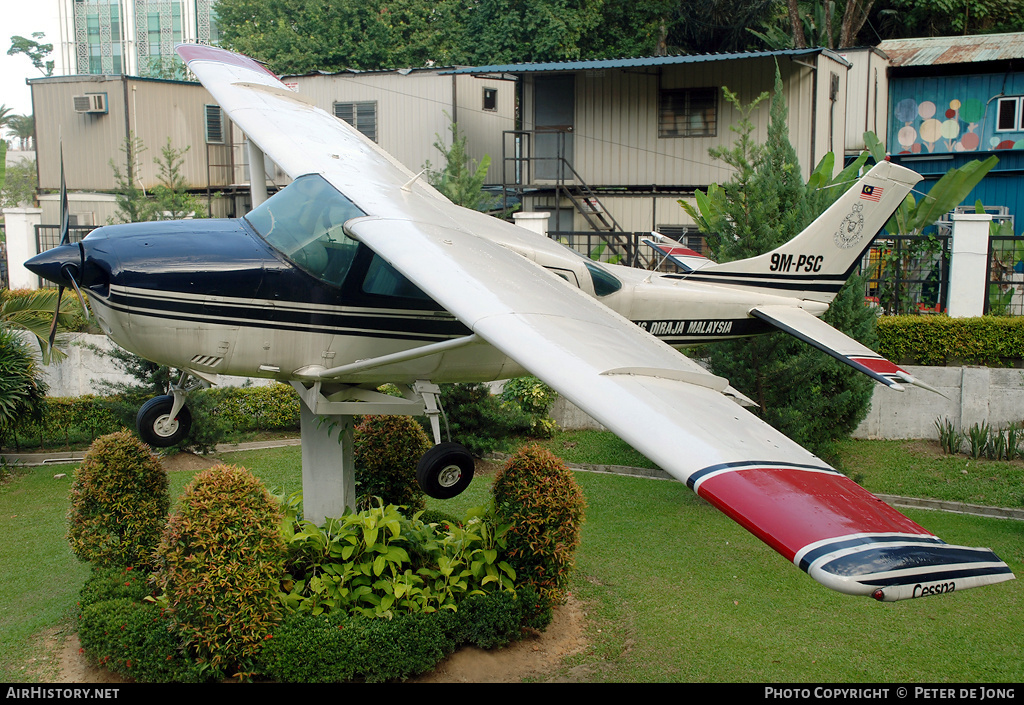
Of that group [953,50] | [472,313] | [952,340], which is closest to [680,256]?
[952,340]

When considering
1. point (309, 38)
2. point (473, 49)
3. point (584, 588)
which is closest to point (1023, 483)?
point (584, 588)

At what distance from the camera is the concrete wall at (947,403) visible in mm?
14945

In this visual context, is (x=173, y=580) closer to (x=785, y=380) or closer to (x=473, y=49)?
(x=785, y=380)

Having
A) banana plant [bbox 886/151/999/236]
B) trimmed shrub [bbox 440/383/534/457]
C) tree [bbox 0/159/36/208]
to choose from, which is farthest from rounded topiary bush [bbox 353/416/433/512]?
tree [bbox 0/159/36/208]

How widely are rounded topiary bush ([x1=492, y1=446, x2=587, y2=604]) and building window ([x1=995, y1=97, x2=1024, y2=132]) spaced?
84.1 feet

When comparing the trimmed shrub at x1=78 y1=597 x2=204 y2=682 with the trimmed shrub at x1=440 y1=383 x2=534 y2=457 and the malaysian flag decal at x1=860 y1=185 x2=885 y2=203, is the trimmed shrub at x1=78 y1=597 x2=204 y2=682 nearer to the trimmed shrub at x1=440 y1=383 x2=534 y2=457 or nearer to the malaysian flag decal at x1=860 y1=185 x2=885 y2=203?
the trimmed shrub at x1=440 y1=383 x2=534 y2=457

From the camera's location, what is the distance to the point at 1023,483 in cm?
1310

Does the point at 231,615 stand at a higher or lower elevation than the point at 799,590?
higher

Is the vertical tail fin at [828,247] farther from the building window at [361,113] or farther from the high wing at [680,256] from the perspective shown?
the building window at [361,113]

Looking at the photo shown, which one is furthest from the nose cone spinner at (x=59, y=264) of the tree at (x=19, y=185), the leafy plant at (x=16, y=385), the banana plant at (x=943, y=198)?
the tree at (x=19, y=185)

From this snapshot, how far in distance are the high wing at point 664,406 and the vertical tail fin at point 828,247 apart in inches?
149

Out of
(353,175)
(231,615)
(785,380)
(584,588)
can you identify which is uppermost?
(353,175)

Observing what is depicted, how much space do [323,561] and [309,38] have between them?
33122mm

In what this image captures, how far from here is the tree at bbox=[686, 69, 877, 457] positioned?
1248cm
